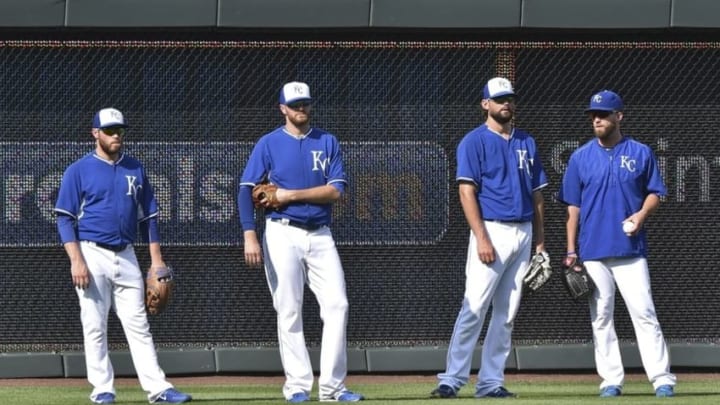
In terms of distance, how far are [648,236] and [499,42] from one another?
1656mm

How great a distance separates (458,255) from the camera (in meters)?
11.4

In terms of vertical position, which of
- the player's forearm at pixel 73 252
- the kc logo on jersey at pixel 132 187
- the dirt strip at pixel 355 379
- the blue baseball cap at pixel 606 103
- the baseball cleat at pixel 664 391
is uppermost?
the blue baseball cap at pixel 606 103

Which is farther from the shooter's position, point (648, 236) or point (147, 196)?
point (648, 236)

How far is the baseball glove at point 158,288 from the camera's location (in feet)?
31.9

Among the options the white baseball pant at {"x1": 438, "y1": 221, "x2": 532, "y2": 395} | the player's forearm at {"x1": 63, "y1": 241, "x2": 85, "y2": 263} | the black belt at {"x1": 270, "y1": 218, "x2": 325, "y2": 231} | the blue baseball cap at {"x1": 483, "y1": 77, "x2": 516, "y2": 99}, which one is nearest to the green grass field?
the white baseball pant at {"x1": 438, "y1": 221, "x2": 532, "y2": 395}

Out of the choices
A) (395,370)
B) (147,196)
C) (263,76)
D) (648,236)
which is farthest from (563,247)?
(147,196)

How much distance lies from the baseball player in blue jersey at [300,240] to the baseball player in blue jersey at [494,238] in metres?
0.70

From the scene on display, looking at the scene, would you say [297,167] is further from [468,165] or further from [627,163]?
[627,163]

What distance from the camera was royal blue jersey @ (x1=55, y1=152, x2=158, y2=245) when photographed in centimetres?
947

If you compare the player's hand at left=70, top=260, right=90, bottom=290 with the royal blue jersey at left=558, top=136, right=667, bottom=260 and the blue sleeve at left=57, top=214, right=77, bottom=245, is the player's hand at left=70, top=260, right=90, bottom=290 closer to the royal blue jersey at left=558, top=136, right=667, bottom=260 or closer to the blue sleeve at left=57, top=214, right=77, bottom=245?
the blue sleeve at left=57, top=214, right=77, bottom=245
